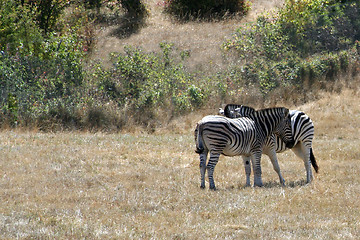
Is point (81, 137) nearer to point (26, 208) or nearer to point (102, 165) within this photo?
point (102, 165)

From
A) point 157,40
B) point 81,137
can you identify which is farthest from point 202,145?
point 157,40

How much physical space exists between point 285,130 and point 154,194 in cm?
389

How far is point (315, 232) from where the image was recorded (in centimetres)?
883

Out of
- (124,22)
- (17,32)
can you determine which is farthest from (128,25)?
(17,32)

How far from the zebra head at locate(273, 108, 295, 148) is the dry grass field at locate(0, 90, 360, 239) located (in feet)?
3.36

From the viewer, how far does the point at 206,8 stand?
35344 millimetres

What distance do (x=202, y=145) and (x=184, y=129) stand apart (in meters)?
10.4

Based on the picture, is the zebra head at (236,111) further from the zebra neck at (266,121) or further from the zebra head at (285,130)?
the zebra head at (285,130)

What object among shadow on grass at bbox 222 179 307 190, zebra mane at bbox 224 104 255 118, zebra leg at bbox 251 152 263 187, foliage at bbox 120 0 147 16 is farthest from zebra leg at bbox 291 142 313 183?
foliage at bbox 120 0 147 16

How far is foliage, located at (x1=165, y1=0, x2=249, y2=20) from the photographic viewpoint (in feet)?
115

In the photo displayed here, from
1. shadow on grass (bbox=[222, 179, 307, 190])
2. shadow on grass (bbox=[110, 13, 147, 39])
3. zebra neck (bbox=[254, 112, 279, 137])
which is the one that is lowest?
shadow on grass (bbox=[222, 179, 307, 190])

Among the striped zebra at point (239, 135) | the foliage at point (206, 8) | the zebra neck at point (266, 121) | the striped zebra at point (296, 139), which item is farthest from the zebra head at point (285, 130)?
the foliage at point (206, 8)

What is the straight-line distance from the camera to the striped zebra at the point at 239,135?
40.0ft

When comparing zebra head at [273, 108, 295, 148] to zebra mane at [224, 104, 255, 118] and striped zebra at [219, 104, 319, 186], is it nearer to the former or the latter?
striped zebra at [219, 104, 319, 186]
